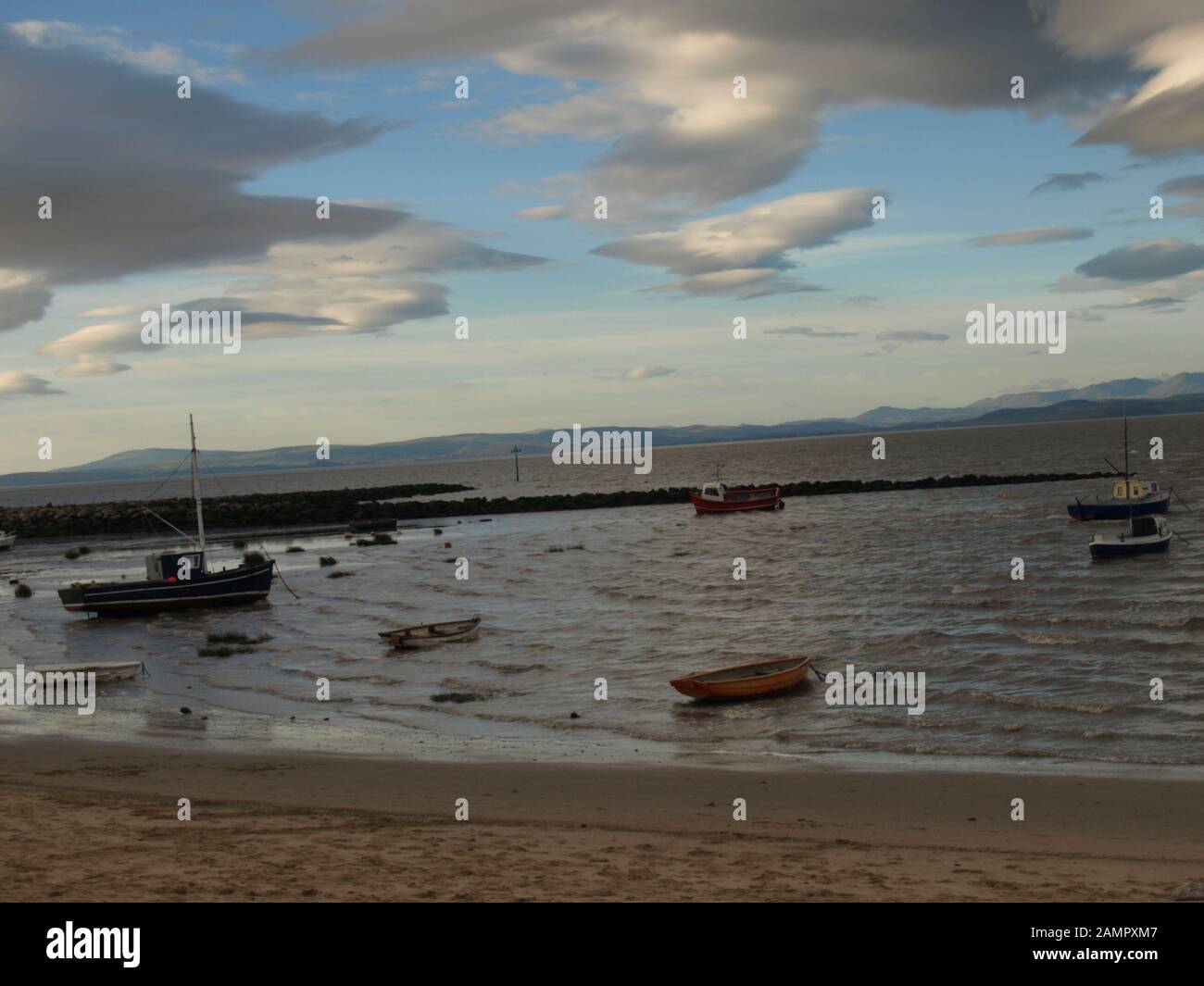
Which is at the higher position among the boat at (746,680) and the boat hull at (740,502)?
the boat hull at (740,502)

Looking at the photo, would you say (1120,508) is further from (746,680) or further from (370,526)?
(370,526)

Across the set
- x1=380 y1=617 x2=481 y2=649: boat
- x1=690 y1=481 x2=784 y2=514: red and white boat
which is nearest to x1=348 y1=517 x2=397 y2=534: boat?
x1=690 y1=481 x2=784 y2=514: red and white boat

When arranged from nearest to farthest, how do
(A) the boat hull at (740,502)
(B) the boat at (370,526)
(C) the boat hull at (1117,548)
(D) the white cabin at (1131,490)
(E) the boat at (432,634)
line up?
(E) the boat at (432,634) → (C) the boat hull at (1117,548) → (D) the white cabin at (1131,490) → (B) the boat at (370,526) → (A) the boat hull at (740,502)

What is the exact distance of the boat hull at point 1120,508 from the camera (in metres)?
60.0

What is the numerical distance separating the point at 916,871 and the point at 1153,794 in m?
6.07

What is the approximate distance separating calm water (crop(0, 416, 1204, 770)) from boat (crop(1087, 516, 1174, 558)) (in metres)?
0.75

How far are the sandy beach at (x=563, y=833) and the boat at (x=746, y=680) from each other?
5.61m

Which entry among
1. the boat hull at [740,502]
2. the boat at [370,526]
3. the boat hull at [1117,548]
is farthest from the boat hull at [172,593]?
the boat hull at [740,502]

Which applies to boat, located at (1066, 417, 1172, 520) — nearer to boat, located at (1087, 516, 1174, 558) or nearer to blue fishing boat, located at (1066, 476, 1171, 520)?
blue fishing boat, located at (1066, 476, 1171, 520)

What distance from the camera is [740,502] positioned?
9212 cm

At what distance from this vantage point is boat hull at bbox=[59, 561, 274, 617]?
136 ft

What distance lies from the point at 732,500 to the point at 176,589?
5683cm

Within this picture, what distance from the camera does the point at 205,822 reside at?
12.9m

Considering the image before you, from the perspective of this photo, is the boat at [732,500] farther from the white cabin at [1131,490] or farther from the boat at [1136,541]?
the boat at [1136,541]
